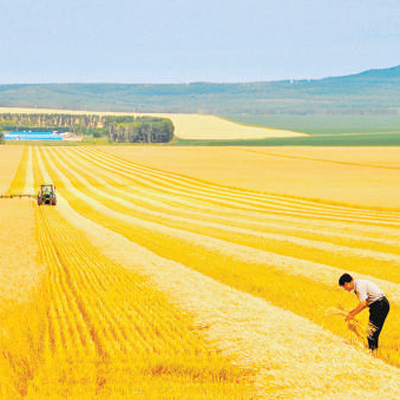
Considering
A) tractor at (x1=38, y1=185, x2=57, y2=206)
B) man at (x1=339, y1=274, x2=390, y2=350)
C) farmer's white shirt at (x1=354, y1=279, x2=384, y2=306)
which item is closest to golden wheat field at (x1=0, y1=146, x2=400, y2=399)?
man at (x1=339, y1=274, x2=390, y2=350)

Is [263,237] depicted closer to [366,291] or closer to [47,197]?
[366,291]

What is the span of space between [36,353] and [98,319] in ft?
9.32

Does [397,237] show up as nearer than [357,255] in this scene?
No

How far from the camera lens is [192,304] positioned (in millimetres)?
17047

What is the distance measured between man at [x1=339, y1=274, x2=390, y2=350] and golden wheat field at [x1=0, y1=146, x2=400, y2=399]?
0.72 metres

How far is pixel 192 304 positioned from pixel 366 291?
6.27 metres

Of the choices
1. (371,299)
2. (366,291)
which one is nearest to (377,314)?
(371,299)

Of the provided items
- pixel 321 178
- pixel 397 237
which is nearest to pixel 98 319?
pixel 397 237

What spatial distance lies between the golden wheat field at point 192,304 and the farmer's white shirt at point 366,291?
126 cm

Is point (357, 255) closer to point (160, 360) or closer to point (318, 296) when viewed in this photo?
point (318, 296)

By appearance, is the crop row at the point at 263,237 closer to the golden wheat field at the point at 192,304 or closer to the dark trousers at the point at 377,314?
the golden wheat field at the point at 192,304

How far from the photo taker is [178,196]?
65.3 meters

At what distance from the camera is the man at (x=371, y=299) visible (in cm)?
1170

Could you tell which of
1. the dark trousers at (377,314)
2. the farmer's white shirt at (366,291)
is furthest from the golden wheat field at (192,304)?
the farmer's white shirt at (366,291)
